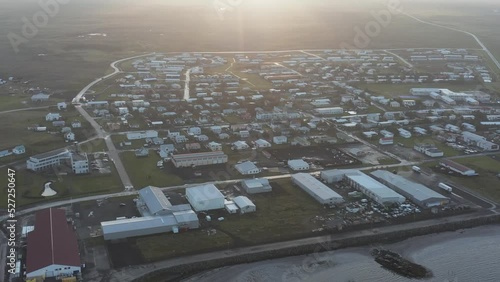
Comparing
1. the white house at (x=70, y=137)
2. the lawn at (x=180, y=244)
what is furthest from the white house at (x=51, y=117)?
the lawn at (x=180, y=244)

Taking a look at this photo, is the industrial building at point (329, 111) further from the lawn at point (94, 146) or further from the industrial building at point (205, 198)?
the industrial building at point (205, 198)

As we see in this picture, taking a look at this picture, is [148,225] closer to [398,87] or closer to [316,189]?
[316,189]

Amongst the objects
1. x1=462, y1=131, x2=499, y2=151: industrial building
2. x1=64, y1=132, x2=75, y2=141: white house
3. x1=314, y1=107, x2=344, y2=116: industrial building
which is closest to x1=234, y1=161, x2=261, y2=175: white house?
x1=64, y1=132, x2=75, y2=141: white house

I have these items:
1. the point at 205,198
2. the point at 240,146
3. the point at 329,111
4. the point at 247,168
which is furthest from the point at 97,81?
the point at 205,198

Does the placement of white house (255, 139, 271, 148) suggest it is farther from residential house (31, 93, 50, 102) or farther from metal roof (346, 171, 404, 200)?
residential house (31, 93, 50, 102)

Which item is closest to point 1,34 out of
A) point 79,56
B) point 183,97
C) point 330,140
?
point 79,56
